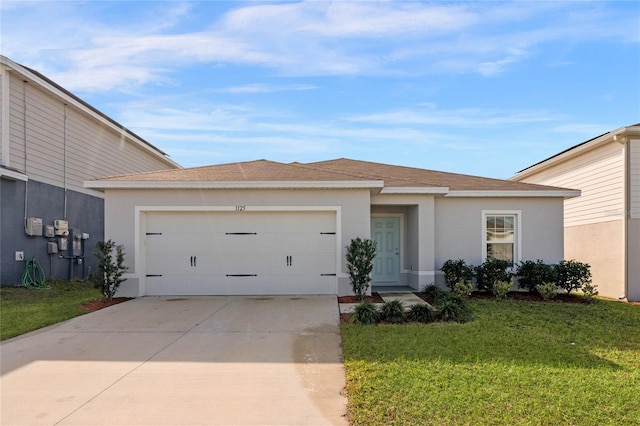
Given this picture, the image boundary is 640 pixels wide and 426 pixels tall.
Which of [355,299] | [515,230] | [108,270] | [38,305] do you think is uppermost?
[515,230]

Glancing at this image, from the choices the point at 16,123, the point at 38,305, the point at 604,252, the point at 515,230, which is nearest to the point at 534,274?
the point at 515,230

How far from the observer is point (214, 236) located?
11.2 m

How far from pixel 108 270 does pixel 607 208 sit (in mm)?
14666

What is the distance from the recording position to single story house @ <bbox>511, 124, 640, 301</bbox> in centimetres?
1277

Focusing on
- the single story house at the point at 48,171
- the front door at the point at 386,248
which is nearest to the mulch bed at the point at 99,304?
the single story house at the point at 48,171

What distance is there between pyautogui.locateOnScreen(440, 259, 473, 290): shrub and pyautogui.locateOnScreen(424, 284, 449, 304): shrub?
625mm

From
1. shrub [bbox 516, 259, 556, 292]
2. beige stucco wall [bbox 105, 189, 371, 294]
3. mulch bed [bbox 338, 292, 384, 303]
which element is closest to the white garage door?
beige stucco wall [bbox 105, 189, 371, 294]

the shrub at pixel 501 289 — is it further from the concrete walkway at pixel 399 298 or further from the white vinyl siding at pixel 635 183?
the white vinyl siding at pixel 635 183

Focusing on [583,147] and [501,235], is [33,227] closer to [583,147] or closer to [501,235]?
[501,235]

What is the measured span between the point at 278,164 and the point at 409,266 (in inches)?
195

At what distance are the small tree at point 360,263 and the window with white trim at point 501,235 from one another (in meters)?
4.18

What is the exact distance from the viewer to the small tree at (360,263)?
10.3m

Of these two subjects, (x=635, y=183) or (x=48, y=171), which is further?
(x=48, y=171)

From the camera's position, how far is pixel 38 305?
1010 cm
